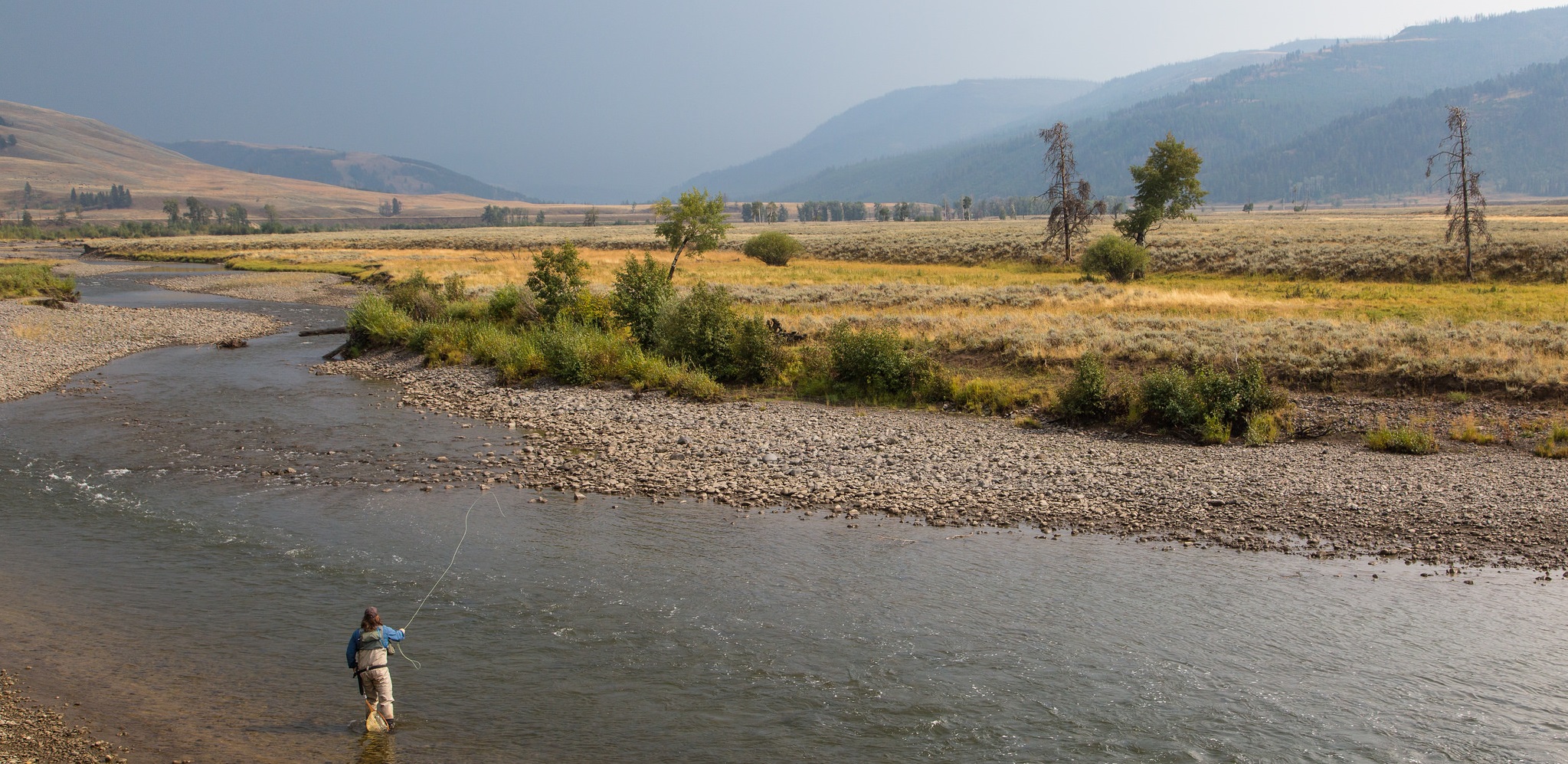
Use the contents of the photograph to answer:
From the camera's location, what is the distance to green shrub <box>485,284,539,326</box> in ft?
124

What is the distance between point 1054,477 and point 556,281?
961 inches

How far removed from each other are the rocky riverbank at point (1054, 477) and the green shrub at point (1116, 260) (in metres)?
33.8

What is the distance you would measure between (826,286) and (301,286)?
41587 mm

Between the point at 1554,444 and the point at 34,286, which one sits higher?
the point at 34,286

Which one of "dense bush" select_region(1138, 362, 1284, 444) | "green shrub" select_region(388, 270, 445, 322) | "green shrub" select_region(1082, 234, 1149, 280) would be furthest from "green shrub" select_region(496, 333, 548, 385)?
"green shrub" select_region(1082, 234, 1149, 280)

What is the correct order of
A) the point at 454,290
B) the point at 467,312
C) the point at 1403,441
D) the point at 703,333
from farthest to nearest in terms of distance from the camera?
1. the point at 454,290
2. the point at 467,312
3. the point at 703,333
4. the point at 1403,441

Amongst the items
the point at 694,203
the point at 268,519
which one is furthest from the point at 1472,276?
the point at 268,519

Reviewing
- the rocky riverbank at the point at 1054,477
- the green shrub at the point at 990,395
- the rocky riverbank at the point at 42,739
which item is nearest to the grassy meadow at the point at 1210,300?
the green shrub at the point at 990,395

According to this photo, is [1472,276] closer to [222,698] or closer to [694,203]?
[694,203]

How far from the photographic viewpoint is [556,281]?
37.2 metres

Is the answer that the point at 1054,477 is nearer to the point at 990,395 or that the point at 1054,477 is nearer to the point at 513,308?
the point at 990,395

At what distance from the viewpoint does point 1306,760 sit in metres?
9.35

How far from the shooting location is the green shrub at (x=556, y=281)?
3706cm

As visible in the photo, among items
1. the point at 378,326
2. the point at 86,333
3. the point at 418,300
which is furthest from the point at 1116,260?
the point at 86,333
